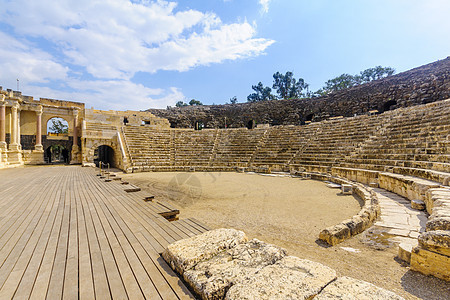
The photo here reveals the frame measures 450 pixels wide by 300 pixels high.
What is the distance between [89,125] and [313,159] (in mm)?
19416

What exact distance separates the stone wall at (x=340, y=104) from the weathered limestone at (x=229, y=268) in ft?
77.7

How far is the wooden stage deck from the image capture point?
1.94m

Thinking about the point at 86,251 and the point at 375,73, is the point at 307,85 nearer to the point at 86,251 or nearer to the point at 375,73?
the point at 375,73

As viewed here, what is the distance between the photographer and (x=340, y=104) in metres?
25.0

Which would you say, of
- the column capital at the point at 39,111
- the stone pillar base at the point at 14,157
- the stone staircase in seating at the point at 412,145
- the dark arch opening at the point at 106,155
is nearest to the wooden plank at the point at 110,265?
the stone staircase in seating at the point at 412,145

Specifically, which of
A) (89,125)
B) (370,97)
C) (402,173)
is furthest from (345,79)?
(89,125)

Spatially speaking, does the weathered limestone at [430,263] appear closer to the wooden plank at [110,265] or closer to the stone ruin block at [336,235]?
the stone ruin block at [336,235]

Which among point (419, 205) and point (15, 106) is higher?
point (15, 106)

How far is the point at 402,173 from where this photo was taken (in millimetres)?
7957

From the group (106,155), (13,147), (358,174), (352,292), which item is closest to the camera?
(352,292)

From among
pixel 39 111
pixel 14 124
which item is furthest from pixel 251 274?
pixel 39 111

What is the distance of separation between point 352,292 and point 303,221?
11.4 ft

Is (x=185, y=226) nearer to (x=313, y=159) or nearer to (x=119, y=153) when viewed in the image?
(x=313, y=159)

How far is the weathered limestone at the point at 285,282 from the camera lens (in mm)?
1715
